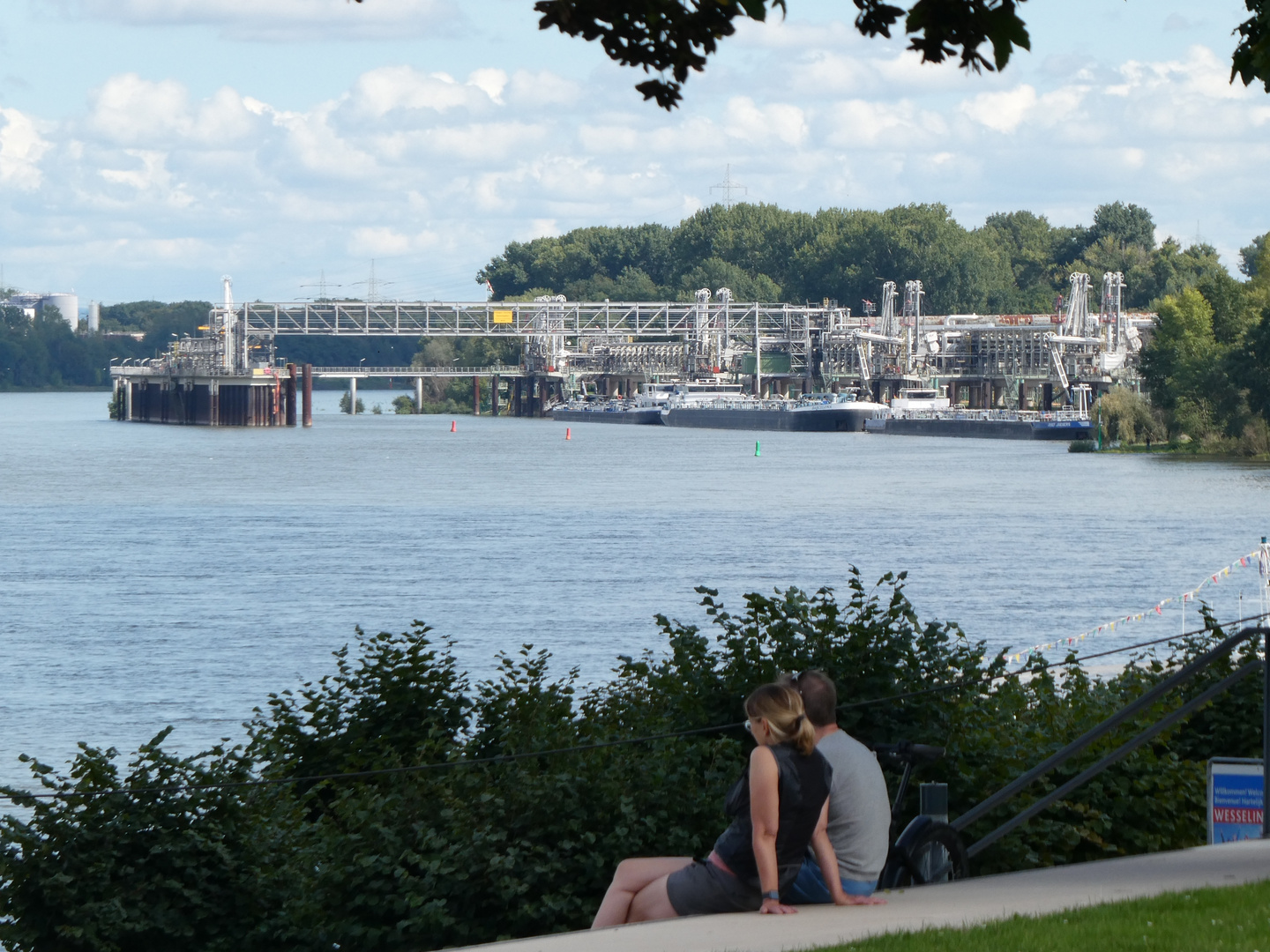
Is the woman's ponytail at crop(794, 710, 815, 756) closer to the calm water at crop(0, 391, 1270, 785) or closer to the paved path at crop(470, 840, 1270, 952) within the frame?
the paved path at crop(470, 840, 1270, 952)

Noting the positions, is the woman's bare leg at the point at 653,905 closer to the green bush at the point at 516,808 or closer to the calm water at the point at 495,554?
the green bush at the point at 516,808

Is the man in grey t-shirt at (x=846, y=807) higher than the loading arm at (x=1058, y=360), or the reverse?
the loading arm at (x=1058, y=360)

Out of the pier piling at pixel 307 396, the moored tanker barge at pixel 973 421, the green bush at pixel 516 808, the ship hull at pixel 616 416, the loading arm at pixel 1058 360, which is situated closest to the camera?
the green bush at pixel 516 808

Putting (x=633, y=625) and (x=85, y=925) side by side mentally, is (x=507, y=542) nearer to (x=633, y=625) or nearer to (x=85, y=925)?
(x=633, y=625)

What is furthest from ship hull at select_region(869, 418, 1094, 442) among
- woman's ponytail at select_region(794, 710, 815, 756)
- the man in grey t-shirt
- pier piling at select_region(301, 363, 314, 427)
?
woman's ponytail at select_region(794, 710, 815, 756)

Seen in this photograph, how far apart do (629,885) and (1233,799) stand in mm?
4649

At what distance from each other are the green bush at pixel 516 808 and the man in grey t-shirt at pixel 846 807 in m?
2.75

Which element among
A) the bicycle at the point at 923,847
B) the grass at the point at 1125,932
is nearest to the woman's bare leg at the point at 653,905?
the grass at the point at 1125,932

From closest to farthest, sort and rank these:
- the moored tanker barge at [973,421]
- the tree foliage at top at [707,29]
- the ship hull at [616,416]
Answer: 1. the tree foliage at top at [707,29]
2. the moored tanker barge at [973,421]
3. the ship hull at [616,416]

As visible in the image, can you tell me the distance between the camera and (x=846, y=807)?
9.62 meters

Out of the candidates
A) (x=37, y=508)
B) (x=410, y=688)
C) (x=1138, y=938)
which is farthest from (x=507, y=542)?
(x=1138, y=938)

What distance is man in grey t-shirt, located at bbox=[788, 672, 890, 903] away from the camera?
9.59m

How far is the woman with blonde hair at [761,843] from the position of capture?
29.6ft

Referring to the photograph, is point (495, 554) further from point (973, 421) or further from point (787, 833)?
point (973, 421)
